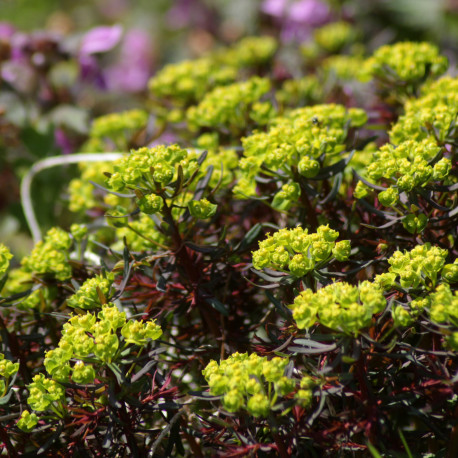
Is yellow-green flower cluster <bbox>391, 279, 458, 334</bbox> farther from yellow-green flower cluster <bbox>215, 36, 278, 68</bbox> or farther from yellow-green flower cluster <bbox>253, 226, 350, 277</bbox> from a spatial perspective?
yellow-green flower cluster <bbox>215, 36, 278, 68</bbox>

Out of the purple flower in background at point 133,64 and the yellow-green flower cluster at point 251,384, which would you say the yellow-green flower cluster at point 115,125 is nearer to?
the yellow-green flower cluster at point 251,384

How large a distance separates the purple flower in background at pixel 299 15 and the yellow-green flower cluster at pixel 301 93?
2.79 feet

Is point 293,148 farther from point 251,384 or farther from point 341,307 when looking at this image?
point 251,384

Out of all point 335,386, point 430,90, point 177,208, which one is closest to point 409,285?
point 335,386

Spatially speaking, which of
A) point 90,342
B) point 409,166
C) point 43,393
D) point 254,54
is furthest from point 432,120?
point 254,54

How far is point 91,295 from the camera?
89 cm

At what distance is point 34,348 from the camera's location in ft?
3.43

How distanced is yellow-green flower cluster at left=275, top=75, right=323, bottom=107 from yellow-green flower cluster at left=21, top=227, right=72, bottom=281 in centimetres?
79

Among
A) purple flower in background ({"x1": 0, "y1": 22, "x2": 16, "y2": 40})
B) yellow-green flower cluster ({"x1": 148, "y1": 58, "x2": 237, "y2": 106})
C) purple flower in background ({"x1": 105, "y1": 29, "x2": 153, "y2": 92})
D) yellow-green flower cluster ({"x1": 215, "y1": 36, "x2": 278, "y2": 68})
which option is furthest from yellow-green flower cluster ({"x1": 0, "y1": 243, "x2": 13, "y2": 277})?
purple flower in background ({"x1": 105, "y1": 29, "x2": 153, "y2": 92})

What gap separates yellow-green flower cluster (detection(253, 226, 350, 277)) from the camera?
0.79 meters

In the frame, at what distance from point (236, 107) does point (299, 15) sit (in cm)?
150

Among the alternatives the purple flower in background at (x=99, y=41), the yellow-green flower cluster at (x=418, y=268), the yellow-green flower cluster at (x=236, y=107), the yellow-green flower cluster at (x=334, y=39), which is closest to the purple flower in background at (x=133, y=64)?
the purple flower in background at (x=99, y=41)

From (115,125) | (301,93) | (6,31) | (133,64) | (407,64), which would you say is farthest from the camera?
(133,64)

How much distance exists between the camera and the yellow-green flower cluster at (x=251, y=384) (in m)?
0.69
